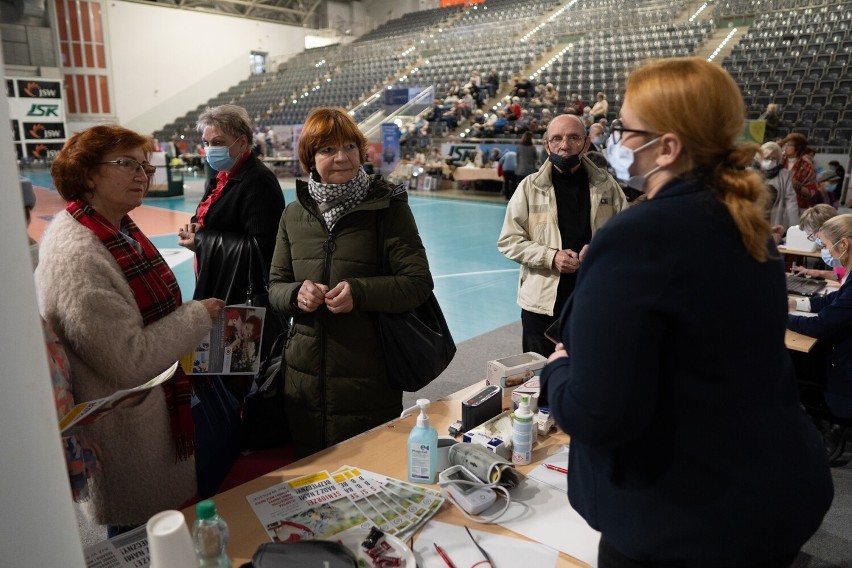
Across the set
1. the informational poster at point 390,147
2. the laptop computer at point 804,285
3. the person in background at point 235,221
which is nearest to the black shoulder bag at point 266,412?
the person in background at point 235,221

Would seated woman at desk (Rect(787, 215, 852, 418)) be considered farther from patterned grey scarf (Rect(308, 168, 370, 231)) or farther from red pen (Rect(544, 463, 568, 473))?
patterned grey scarf (Rect(308, 168, 370, 231))

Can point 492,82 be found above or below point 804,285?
above

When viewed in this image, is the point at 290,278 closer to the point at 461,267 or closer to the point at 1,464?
the point at 1,464

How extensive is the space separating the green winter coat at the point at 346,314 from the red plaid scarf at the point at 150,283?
0.39 metres

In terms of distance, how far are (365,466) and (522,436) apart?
439mm

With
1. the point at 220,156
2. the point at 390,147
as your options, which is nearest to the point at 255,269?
the point at 220,156

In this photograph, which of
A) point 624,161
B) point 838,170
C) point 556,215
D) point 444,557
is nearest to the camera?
point 624,161

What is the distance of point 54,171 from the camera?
164cm

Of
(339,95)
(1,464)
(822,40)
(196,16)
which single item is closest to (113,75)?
(196,16)

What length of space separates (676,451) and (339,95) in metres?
22.3

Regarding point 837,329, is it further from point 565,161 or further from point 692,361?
point 692,361

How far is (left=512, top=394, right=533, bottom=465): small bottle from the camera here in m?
1.63

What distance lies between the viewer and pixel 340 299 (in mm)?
1875

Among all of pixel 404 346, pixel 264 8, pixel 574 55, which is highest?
pixel 264 8
